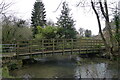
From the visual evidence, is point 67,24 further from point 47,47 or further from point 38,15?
point 47,47

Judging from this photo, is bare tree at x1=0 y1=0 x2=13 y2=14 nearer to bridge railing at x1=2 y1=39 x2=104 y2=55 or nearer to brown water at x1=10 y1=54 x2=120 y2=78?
bridge railing at x1=2 y1=39 x2=104 y2=55

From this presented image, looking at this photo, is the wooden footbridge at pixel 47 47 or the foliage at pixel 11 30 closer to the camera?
the wooden footbridge at pixel 47 47

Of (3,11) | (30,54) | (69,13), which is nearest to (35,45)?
(30,54)

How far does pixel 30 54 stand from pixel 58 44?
257cm

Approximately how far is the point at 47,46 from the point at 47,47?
253mm

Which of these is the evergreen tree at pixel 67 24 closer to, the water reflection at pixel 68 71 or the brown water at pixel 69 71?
the brown water at pixel 69 71

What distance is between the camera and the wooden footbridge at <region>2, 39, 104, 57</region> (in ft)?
24.2

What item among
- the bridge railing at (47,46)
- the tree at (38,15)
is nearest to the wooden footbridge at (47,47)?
the bridge railing at (47,46)

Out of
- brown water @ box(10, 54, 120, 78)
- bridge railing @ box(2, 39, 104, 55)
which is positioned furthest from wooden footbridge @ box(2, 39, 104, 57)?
brown water @ box(10, 54, 120, 78)

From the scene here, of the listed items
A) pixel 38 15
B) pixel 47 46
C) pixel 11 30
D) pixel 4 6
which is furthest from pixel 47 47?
pixel 38 15

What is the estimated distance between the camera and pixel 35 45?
28.8ft

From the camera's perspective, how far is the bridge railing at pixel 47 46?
24.3ft

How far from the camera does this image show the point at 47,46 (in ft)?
28.0

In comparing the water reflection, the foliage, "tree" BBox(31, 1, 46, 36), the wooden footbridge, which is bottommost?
the water reflection
